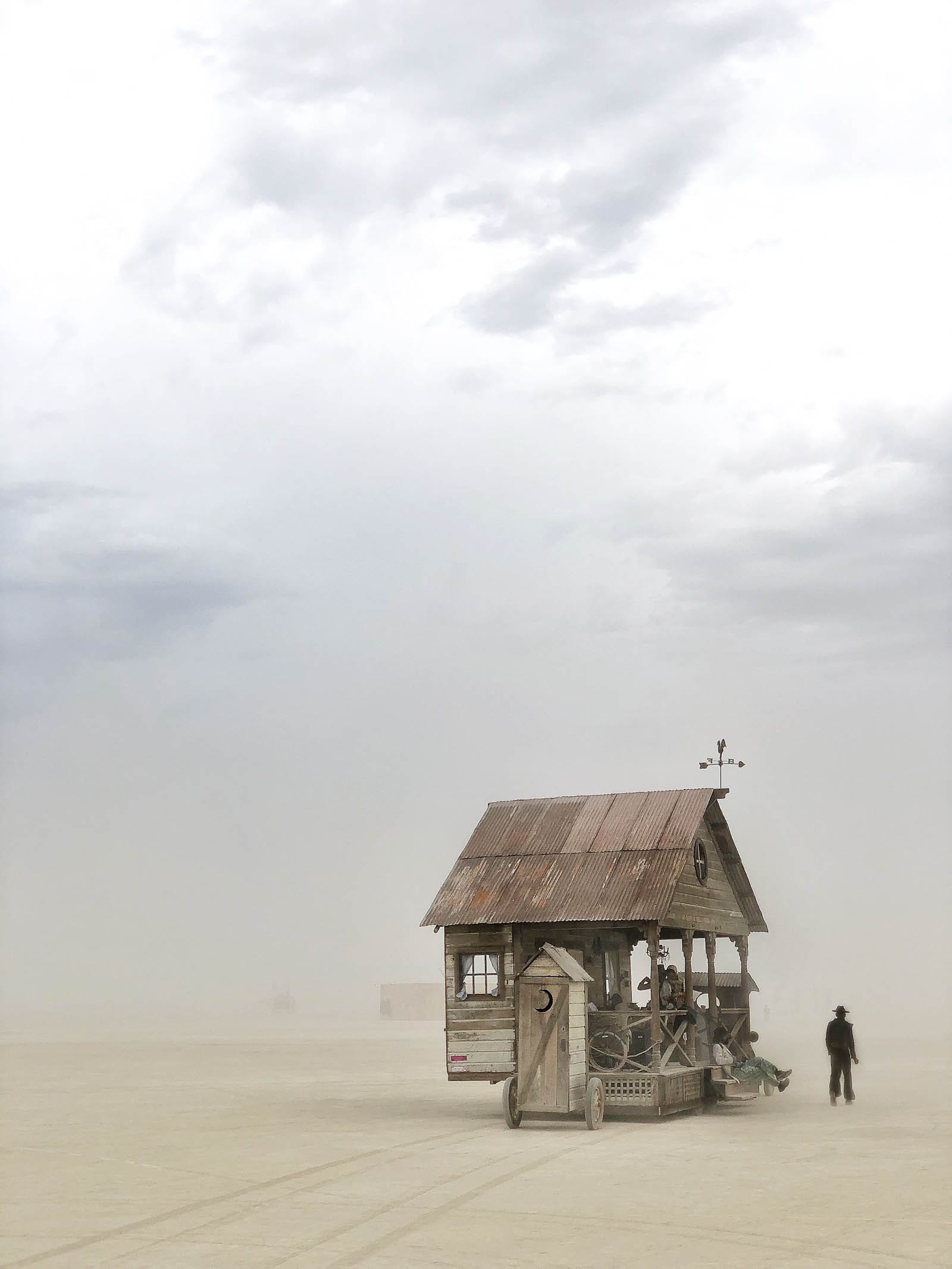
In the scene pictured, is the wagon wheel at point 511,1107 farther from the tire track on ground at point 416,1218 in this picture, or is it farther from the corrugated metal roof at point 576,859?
the tire track on ground at point 416,1218

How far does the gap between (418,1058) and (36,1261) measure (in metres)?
39.5

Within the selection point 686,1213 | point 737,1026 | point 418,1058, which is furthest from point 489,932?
point 418,1058

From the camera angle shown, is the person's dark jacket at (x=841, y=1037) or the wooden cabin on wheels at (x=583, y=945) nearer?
the wooden cabin on wheels at (x=583, y=945)

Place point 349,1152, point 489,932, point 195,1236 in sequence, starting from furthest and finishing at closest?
point 489,932 < point 349,1152 < point 195,1236

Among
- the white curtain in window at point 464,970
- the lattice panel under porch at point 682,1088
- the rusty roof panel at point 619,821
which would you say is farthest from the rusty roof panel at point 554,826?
the lattice panel under porch at point 682,1088

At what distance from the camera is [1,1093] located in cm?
3466

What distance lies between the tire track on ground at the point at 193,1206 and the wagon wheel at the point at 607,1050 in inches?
198

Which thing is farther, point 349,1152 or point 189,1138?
point 189,1138

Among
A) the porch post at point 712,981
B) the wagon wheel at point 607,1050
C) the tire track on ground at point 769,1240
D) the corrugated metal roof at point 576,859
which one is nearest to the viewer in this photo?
the tire track on ground at point 769,1240

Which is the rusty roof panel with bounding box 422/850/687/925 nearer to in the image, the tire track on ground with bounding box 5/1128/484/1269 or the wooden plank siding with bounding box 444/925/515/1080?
the wooden plank siding with bounding box 444/925/515/1080

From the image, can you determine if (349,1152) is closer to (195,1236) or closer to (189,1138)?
(189,1138)

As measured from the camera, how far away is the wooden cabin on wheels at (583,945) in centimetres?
2509

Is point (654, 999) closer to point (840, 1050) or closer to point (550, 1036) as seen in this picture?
point (550, 1036)

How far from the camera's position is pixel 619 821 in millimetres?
29578
